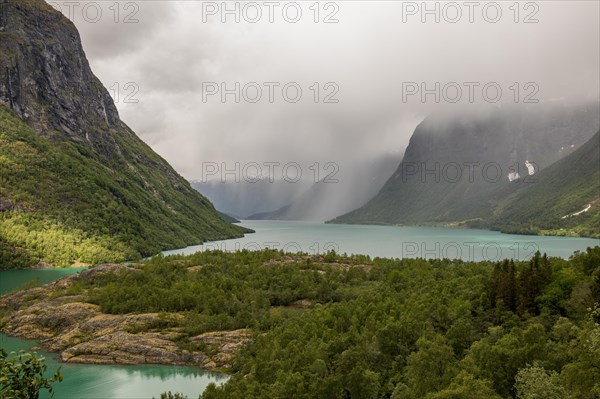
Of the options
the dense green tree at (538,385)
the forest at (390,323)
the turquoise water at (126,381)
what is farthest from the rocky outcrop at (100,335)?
the dense green tree at (538,385)

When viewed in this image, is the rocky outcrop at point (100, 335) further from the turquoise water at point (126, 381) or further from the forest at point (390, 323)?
the forest at point (390, 323)

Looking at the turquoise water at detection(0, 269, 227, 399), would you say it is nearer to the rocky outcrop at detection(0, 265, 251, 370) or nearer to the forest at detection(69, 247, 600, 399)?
the rocky outcrop at detection(0, 265, 251, 370)

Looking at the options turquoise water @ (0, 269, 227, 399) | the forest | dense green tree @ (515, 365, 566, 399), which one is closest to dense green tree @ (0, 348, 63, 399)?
the forest

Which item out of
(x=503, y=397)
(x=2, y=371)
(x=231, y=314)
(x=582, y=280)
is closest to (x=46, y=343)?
(x=231, y=314)

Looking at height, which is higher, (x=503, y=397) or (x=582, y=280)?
(x=582, y=280)

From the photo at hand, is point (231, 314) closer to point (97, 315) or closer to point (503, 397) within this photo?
point (97, 315)

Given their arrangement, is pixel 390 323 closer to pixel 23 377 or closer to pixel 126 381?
pixel 126 381

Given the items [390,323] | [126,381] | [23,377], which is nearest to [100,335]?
[126,381]
